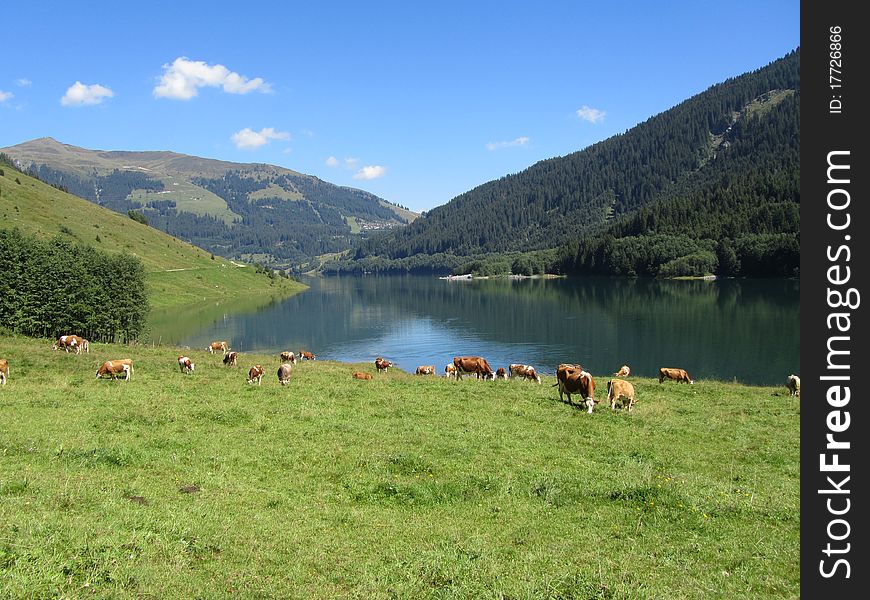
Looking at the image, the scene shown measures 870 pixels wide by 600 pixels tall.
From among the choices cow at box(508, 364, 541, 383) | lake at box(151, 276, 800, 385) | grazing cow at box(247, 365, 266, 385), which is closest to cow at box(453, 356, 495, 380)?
cow at box(508, 364, 541, 383)

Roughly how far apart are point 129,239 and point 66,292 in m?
130

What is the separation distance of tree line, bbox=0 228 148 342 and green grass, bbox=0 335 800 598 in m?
33.3

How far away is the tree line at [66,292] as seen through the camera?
51.7 metres

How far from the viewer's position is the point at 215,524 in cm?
1100

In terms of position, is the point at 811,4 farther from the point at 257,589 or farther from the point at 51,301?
the point at 51,301

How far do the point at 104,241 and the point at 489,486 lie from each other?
565 ft

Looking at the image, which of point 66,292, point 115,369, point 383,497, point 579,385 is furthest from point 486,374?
point 66,292

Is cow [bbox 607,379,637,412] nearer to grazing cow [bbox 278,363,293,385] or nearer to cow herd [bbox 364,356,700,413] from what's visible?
cow herd [bbox 364,356,700,413]

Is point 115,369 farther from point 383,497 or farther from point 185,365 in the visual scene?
point 383,497

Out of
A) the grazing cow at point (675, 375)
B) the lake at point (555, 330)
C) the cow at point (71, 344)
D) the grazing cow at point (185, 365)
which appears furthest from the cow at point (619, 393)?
the cow at point (71, 344)

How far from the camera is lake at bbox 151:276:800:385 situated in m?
59.9

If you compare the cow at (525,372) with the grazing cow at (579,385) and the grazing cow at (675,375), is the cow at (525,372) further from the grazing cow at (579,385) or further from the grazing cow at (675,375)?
the grazing cow at (579,385)

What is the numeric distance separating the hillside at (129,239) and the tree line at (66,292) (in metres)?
66.4

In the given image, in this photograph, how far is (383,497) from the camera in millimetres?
13781
